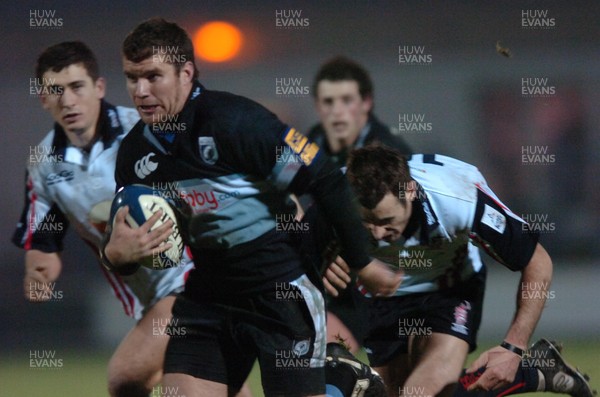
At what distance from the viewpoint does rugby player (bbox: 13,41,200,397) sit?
5.86 metres

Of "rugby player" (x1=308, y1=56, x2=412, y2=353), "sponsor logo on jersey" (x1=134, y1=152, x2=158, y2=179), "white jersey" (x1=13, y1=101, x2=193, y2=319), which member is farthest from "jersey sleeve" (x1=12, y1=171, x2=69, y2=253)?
"rugby player" (x1=308, y1=56, x2=412, y2=353)

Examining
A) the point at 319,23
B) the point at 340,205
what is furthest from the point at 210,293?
the point at 319,23

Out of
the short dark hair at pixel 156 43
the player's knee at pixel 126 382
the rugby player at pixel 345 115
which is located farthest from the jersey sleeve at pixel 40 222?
the rugby player at pixel 345 115

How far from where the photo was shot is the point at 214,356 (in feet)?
14.8

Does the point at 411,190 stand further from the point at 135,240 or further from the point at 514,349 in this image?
the point at 135,240

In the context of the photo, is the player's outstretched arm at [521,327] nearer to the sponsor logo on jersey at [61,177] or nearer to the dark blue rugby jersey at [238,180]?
the dark blue rugby jersey at [238,180]

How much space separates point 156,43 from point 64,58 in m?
1.64

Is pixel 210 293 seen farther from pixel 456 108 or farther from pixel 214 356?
pixel 456 108

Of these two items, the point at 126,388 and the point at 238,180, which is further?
the point at 126,388

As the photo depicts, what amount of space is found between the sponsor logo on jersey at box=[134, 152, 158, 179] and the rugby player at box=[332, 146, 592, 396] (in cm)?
98

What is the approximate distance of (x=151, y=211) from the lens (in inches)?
173

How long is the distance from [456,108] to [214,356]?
5790 millimetres

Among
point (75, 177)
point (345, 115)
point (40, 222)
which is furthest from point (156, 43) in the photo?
point (345, 115)

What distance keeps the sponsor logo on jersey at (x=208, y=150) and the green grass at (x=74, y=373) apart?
2784 mm
